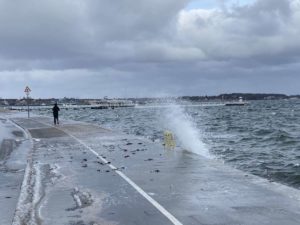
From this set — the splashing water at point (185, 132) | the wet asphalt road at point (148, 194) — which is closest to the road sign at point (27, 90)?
the splashing water at point (185, 132)

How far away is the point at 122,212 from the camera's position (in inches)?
393

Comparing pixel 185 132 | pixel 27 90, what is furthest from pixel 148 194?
pixel 27 90

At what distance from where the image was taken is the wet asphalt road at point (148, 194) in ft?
31.1

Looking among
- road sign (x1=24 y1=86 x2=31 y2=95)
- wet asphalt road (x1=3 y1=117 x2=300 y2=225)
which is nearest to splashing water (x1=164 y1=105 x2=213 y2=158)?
wet asphalt road (x1=3 y1=117 x2=300 y2=225)

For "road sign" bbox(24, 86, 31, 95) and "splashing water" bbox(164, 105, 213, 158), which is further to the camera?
"road sign" bbox(24, 86, 31, 95)

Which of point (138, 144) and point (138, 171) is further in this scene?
point (138, 144)

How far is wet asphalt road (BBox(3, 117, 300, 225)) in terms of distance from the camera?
31.1 ft

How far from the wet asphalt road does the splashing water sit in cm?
854

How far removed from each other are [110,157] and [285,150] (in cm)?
1201

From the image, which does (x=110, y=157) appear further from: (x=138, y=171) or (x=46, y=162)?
(x=138, y=171)

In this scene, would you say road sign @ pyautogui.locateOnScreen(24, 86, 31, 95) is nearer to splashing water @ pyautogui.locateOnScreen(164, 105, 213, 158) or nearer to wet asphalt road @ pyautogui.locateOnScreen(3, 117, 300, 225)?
splashing water @ pyautogui.locateOnScreen(164, 105, 213, 158)

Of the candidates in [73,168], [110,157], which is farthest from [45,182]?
[110,157]

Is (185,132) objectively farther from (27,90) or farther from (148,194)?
(148,194)

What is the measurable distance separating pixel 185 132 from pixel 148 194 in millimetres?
25264
